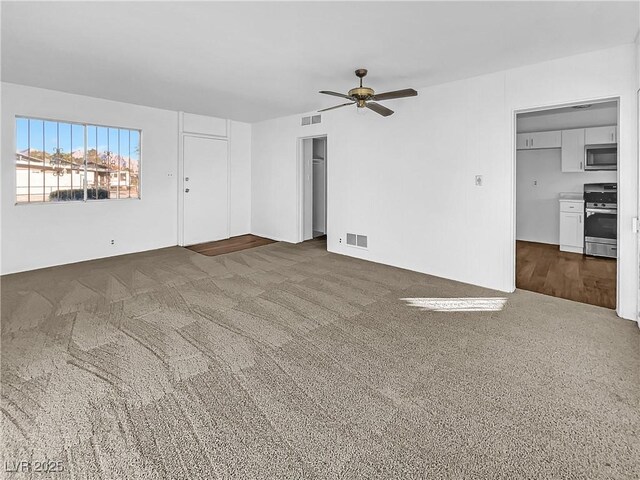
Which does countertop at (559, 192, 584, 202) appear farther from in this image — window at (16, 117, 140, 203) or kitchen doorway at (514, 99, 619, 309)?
window at (16, 117, 140, 203)

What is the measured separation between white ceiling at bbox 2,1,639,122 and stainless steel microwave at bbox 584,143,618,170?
3.26 meters

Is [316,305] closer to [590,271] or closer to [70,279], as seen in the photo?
[70,279]

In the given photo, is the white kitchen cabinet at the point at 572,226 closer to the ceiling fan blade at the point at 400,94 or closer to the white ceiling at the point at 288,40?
the white ceiling at the point at 288,40

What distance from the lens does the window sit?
491cm

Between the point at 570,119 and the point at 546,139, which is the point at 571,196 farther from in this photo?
the point at 570,119

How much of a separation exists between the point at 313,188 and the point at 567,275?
15.5 ft

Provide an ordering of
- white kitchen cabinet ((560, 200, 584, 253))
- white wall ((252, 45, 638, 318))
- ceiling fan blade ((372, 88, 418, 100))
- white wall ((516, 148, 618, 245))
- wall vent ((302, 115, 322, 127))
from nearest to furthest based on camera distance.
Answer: white wall ((252, 45, 638, 318))
ceiling fan blade ((372, 88, 418, 100))
white kitchen cabinet ((560, 200, 584, 253))
wall vent ((302, 115, 322, 127))
white wall ((516, 148, 618, 245))

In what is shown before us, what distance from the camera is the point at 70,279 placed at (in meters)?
4.50

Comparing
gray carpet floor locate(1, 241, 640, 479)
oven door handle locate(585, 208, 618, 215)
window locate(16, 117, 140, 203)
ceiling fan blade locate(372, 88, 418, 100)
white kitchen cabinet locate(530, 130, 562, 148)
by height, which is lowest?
gray carpet floor locate(1, 241, 640, 479)

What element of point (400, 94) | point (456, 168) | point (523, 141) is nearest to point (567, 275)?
point (456, 168)

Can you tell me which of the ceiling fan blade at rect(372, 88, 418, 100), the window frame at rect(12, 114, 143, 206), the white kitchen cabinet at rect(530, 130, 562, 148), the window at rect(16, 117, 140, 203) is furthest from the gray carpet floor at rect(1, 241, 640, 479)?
the white kitchen cabinet at rect(530, 130, 562, 148)

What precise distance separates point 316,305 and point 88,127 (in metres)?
4.59

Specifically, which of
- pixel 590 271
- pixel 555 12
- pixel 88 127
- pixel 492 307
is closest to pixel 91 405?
pixel 492 307

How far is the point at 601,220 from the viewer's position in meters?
5.73
